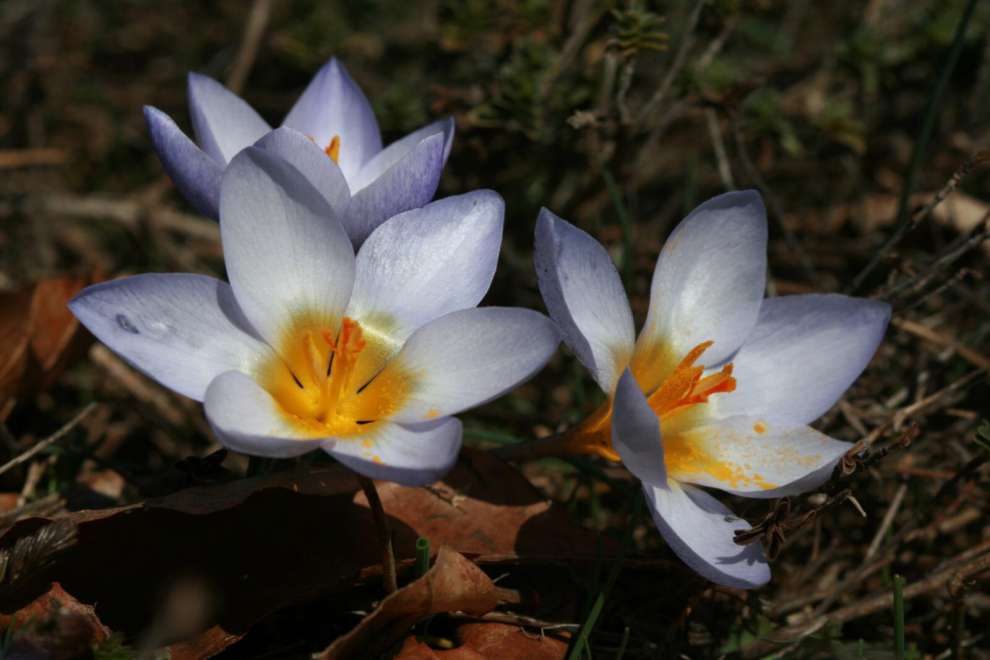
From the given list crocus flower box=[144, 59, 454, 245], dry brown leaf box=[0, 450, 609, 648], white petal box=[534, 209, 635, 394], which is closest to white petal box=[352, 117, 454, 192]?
crocus flower box=[144, 59, 454, 245]

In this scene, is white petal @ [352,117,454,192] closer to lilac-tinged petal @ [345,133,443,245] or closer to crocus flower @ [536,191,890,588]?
lilac-tinged petal @ [345,133,443,245]

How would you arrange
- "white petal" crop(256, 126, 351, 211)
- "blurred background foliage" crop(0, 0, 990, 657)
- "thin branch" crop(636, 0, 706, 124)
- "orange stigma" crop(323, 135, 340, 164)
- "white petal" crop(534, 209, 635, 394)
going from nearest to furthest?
"white petal" crop(534, 209, 635, 394)
"white petal" crop(256, 126, 351, 211)
"orange stigma" crop(323, 135, 340, 164)
"blurred background foliage" crop(0, 0, 990, 657)
"thin branch" crop(636, 0, 706, 124)

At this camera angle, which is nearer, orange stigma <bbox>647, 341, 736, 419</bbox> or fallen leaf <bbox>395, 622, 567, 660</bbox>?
fallen leaf <bbox>395, 622, 567, 660</bbox>

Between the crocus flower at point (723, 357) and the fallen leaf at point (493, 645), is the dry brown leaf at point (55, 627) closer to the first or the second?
the fallen leaf at point (493, 645)

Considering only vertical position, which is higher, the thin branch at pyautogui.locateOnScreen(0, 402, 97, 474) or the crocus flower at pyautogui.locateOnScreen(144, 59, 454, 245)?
the crocus flower at pyautogui.locateOnScreen(144, 59, 454, 245)

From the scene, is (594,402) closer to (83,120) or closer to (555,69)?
(555,69)

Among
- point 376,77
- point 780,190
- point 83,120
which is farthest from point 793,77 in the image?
point 83,120

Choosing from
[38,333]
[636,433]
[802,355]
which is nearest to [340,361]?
[636,433]

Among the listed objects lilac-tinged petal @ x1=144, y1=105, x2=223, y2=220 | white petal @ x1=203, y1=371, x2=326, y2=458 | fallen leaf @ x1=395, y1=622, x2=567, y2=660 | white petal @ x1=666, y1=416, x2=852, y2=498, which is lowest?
fallen leaf @ x1=395, y1=622, x2=567, y2=660
